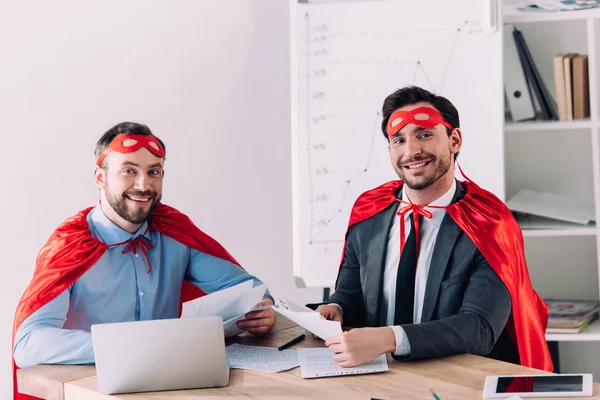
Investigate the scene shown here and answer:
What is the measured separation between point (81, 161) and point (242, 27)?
1134 mm

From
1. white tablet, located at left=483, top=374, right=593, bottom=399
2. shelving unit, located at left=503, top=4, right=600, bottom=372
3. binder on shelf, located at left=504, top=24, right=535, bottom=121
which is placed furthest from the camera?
shelving unit, located at left=503, top=4, right=600, bottom=372

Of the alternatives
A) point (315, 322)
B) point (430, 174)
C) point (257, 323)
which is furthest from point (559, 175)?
point (315, 322)

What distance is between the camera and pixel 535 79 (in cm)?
406

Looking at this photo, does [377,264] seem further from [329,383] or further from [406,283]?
[329,383]

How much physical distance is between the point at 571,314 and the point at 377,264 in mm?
1531

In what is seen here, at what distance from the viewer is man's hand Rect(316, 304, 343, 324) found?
284 centimetres

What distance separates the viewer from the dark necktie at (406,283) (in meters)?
2.86

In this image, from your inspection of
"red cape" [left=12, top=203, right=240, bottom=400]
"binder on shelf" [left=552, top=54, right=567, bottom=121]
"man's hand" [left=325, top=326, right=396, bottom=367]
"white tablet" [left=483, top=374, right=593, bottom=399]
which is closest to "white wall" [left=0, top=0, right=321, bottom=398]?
"red cape" [left=12, top=203, right=240, bottom=400]

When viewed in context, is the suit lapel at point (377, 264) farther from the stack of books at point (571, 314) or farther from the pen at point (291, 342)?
the stack of books at point (571, 314)

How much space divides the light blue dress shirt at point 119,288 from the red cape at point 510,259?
787 millimetres

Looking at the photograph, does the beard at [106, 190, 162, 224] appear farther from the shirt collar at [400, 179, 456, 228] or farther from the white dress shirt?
the shirt collar at [400, 179, 456, 228]

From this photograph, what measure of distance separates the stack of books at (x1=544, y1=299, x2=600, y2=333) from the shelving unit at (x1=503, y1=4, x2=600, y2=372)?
0.16 m

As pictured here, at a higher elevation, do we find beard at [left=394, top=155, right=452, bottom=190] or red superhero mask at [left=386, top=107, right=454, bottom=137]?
red superhero mask at [left=386, top=107, right=454, bottom=137]

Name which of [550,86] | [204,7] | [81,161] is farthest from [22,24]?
[550,86]
